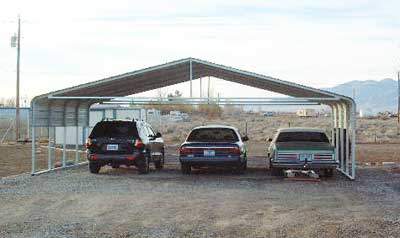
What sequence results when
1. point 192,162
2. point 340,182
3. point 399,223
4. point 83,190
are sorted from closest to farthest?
point 399,223 → point 83,190 → point 340,182 → point 192,162

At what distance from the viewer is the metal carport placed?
1919 cm

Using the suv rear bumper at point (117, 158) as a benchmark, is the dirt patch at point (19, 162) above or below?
below

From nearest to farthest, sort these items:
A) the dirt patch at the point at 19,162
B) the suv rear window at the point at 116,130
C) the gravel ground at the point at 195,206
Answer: the gravel ground at the point at 195,206 < the suv rear window at the point at 116,130 < the dirt patch at the point at 19,162

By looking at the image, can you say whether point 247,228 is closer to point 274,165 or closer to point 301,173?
point 274,165

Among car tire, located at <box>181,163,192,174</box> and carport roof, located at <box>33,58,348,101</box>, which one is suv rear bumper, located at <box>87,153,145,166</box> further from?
carport roof, located at <box>33,58,348,101</box>

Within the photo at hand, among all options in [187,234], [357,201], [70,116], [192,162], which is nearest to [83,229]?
[187,234]

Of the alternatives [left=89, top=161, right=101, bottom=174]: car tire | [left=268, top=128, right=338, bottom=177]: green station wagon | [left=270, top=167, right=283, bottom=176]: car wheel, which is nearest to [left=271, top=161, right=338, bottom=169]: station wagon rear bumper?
[left=268, top=128, right=338, bottom=177]: green station wagon

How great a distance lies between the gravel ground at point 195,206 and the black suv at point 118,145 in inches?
17.5

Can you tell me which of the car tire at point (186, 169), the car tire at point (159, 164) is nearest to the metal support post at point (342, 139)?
the car tire at point (186, 169)

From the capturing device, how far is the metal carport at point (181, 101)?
63.0 ft

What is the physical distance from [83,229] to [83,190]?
522 cm

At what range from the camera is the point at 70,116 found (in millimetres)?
23578

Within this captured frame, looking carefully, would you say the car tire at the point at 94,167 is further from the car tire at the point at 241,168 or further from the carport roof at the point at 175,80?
the car tire at the point at 241,168

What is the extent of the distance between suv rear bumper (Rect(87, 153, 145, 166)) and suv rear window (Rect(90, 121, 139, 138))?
0.55m
